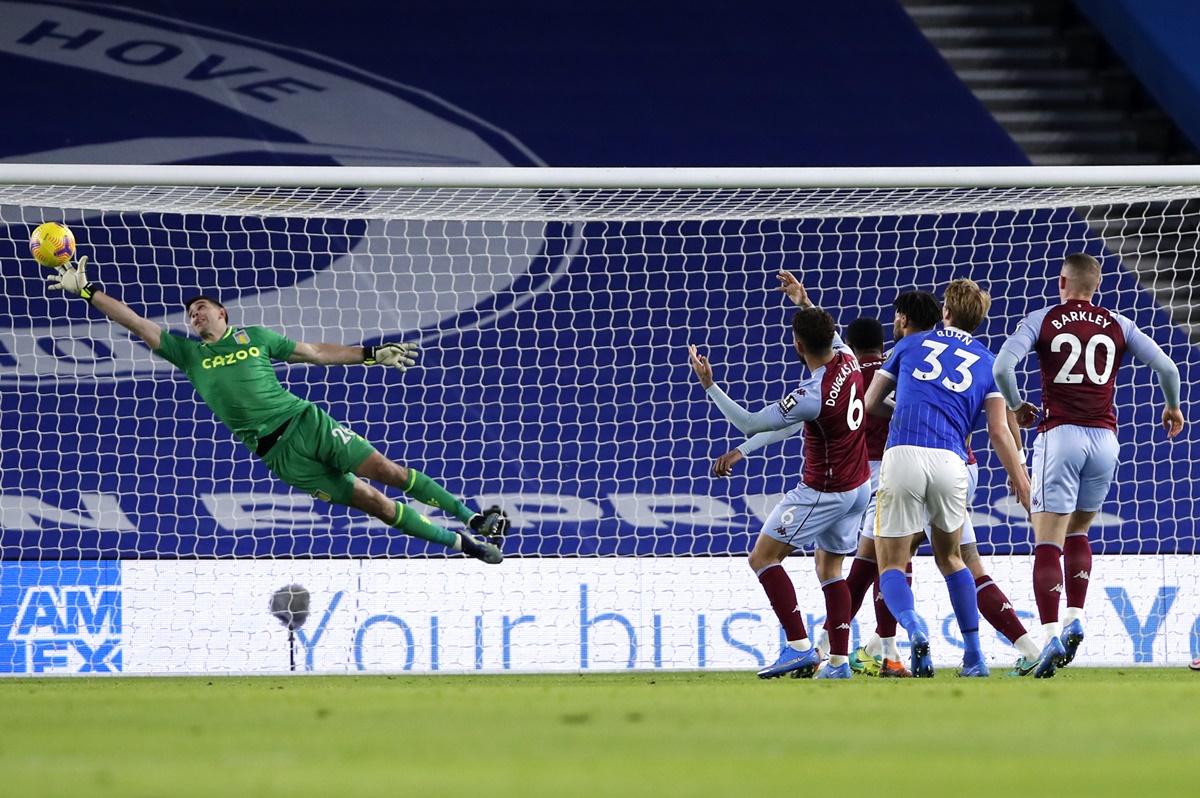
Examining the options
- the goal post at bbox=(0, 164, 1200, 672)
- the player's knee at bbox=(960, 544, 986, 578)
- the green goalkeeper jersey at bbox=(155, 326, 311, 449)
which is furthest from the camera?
the goal post at bbox=(0, 164, 1200, 672)

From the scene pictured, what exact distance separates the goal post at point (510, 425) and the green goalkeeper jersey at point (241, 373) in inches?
45.2

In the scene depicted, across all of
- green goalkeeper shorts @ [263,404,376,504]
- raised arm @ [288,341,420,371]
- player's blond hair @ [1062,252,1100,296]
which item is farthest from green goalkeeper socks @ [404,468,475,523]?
player's blond hair @ [1062,252,1100,296]

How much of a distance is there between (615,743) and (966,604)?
3.40 metres

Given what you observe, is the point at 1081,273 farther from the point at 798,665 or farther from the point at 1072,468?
the point at 798,665

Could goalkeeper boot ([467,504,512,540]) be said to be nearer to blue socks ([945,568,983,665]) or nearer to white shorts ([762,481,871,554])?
white shorts ([762,481,871,554])

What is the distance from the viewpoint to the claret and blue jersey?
6090mm

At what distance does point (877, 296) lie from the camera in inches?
422

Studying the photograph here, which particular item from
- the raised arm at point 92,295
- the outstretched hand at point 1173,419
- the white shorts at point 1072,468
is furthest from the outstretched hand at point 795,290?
the raised arm at point 92,295

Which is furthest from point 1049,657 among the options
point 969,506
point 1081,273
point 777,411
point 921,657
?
point 1081,273

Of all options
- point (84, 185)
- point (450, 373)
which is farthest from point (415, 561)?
point (84, 185)

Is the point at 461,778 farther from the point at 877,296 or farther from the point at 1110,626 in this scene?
the point at 877,296

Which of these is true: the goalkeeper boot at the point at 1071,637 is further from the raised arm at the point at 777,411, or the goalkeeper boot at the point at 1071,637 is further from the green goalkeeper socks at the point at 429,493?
the green goalkeeper socks at the point at 429,493

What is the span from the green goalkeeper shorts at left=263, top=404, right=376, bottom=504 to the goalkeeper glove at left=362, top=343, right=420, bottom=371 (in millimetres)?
407

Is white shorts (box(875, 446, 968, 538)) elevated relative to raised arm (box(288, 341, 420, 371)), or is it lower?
lower
